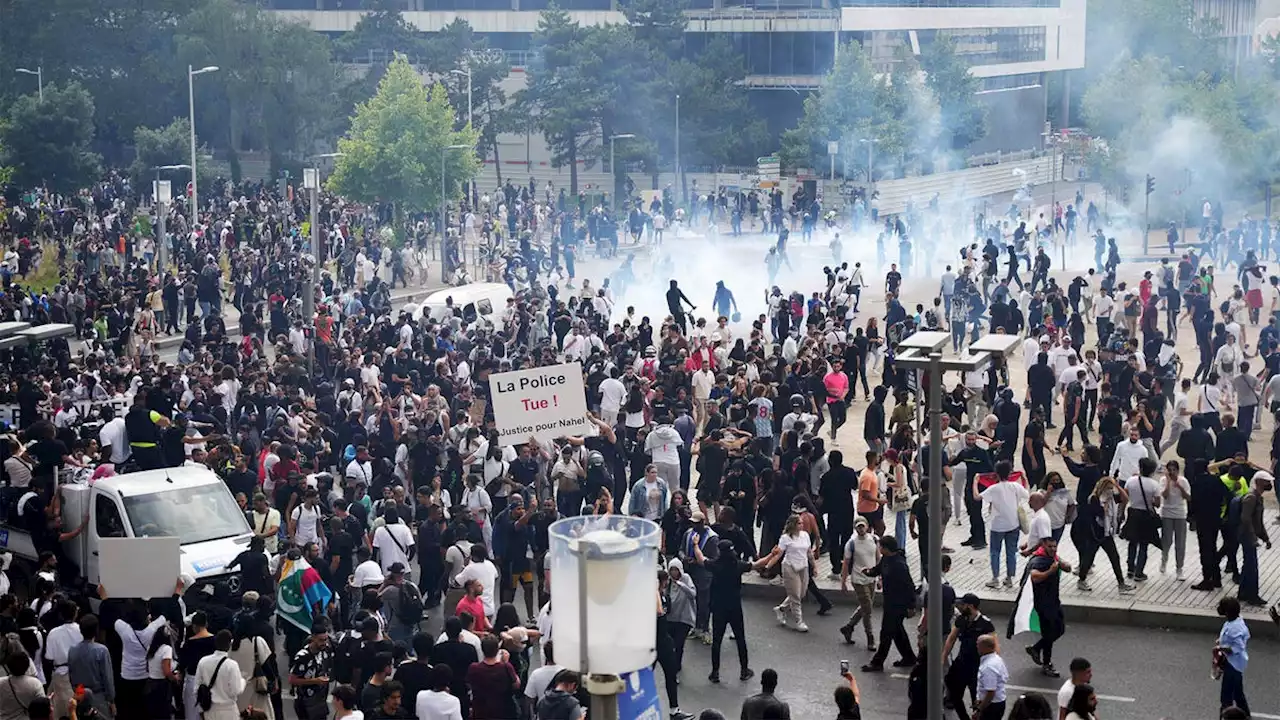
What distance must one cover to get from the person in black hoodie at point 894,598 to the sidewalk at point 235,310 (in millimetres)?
20935

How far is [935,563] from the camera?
473 inches

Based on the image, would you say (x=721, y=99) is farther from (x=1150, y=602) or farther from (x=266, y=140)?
(x=1150, y=602)

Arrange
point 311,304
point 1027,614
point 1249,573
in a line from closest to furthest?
point 1027,614 < point 1249,573 < point 311,304

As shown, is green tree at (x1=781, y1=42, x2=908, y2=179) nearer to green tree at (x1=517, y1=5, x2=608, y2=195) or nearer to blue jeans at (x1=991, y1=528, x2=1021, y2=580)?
green tree at (x1=517, y1=5, x2=608, y2=195)

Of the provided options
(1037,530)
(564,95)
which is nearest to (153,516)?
(1037,530)

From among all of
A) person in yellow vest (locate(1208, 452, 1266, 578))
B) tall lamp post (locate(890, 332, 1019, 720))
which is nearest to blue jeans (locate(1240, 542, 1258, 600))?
person in yellow vest (locate(1208, 452, 1266, 578))

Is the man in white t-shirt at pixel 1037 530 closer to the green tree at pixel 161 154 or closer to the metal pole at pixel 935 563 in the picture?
the metal pole at pixel 935 563

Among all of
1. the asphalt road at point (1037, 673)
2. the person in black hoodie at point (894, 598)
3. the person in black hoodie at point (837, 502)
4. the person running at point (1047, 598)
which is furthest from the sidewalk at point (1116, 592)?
the person in black hoodie at point (894, 598)

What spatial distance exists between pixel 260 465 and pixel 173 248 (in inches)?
1238

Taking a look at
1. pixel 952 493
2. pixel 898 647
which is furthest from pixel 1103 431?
pixel 898 647

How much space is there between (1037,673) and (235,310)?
31.1 meters

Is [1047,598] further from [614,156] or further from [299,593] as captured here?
[614,156]

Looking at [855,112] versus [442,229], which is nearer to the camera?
[442,229]

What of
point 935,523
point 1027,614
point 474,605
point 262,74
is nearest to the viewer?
point 935,523
